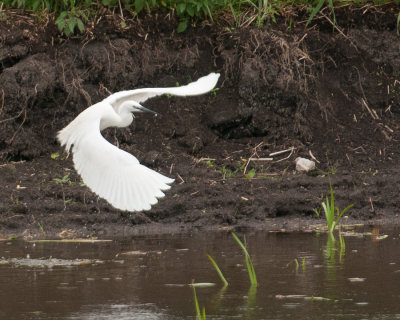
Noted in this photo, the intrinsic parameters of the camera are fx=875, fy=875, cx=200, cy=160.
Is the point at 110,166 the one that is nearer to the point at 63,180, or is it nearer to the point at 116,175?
the point at 116,175

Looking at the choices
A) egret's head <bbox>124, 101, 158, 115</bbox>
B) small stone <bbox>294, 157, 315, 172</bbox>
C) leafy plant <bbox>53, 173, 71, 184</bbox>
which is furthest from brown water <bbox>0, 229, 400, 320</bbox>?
small stone <bbox>294, 157, 315, 172</bbox>

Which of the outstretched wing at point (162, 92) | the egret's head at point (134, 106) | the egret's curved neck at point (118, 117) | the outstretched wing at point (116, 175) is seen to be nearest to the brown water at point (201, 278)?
the outstretched wing at point (116, 175)

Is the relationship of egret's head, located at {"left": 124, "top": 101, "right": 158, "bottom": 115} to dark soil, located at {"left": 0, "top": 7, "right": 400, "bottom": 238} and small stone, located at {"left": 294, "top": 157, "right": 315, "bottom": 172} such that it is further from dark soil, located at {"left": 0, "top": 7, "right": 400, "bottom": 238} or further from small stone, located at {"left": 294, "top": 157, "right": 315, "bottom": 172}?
small stone, located at {"left": 294, "top": 157, "right": 315, "bottom": 172}

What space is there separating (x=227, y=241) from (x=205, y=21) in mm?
4438

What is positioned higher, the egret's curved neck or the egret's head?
the egret's head

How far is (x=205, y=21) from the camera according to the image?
439 inches

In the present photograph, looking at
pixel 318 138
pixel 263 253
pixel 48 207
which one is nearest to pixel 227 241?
pixel 263 253

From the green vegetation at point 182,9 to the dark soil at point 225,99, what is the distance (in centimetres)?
14

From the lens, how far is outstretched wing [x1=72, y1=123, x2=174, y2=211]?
6.30 m

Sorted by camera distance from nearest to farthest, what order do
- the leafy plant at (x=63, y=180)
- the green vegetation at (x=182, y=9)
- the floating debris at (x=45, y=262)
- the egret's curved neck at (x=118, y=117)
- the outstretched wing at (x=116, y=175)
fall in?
the outstretched wing at (x=116, y=175)
the floating debris at (x=45, y=262)
the egret's curved neck at (x=118, y=117)
the leafy plant at (x=63, y=180)
the green vegetation at (x=182, y=9)

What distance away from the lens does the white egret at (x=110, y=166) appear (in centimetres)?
632

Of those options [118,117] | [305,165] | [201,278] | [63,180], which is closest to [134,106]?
[118,117]

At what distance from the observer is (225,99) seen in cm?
1075

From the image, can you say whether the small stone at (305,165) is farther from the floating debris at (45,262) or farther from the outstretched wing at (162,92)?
the floating debris at (45,262)
